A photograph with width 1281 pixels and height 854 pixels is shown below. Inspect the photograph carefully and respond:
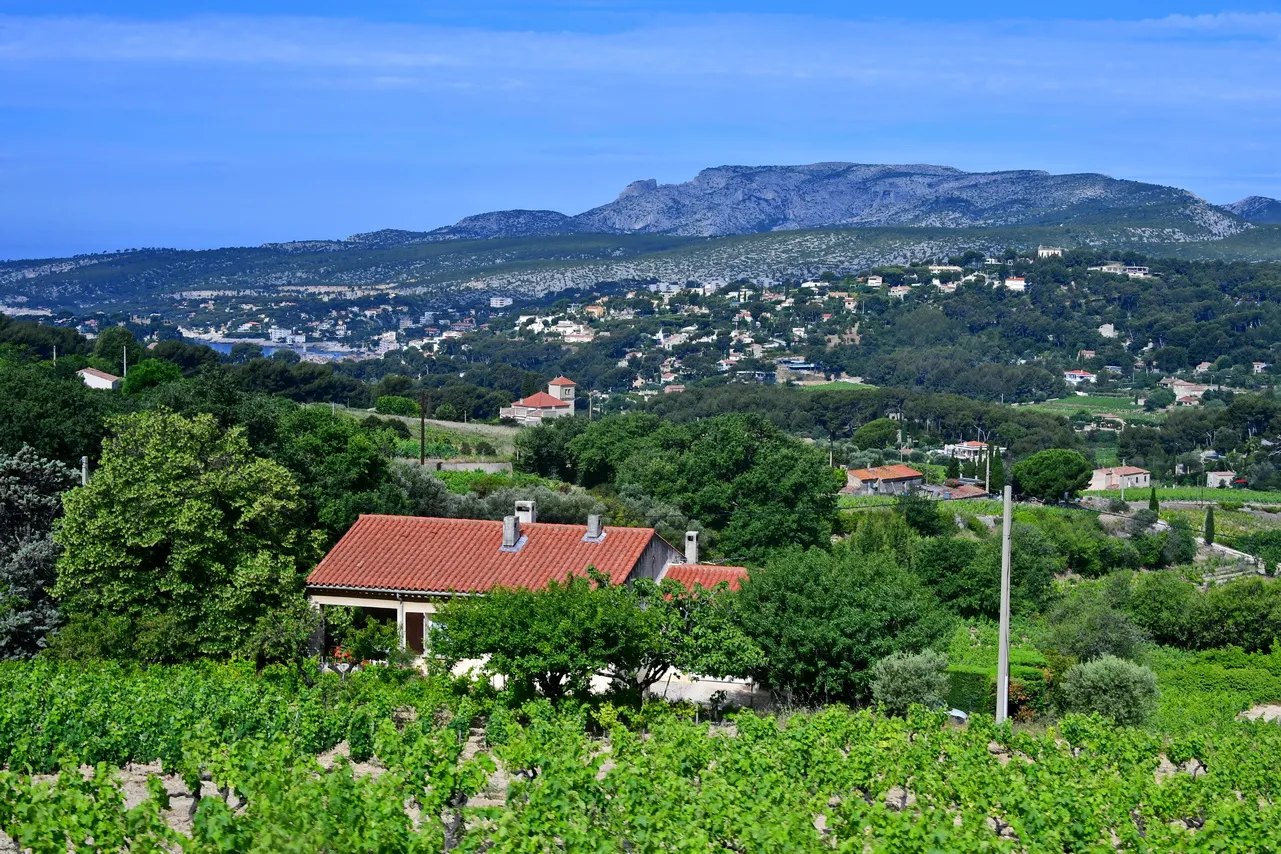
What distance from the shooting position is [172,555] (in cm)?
2275

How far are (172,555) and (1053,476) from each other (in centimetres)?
6210

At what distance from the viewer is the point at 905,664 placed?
20.1m

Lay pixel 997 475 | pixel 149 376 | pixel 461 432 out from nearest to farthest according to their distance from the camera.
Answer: pixel 149 376
pixel 461 432
pixel 997 475

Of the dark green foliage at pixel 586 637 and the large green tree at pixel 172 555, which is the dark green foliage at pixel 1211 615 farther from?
the large green tree at pixel 172 555

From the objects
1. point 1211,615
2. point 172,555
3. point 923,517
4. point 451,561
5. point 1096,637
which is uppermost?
point 172,555

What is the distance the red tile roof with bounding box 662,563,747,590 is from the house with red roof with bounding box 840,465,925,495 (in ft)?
171

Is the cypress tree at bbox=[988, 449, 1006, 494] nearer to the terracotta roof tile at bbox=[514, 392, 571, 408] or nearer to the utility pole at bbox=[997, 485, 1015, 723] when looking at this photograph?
the terracotta roof tile at bbox=[514, 392, 571, 408]

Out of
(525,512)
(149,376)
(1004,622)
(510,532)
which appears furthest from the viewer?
(149,376)

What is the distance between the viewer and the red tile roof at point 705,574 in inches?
1013

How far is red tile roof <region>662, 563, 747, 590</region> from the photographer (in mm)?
Result: 25734

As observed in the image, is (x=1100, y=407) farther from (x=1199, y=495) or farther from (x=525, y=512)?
(x=525, y=512)

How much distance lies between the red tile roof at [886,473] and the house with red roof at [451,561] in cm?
5454

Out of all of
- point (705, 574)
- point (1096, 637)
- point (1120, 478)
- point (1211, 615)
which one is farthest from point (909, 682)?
point (1120, 478)

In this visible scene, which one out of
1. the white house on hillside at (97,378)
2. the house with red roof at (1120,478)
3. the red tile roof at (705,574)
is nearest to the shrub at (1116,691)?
the red tile roof at (705,574)
